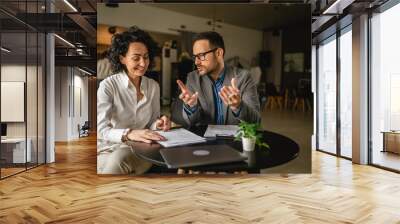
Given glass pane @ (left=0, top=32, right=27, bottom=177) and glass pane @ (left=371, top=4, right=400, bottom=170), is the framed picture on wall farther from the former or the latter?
glass pane @ (left=0, top=32, right=27, bottom=177)

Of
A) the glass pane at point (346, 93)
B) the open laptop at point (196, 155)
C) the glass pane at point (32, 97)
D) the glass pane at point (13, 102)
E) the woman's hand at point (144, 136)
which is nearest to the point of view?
the open laptop at point (196, 155)

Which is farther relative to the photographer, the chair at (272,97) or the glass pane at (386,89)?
the glass pane at (386,89)

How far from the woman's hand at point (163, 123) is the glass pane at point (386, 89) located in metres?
3.99

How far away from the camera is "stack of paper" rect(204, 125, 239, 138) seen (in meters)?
4.95

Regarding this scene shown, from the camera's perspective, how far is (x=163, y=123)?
16.3 feet

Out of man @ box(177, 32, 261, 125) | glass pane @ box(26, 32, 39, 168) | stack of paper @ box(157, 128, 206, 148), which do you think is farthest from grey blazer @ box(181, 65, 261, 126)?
glass pane @ box(26, 32, 39, 168)

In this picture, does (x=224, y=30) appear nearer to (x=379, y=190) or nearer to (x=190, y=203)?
(x=190, y=203)

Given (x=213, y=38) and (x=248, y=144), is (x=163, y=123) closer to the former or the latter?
(x=248, y=144)

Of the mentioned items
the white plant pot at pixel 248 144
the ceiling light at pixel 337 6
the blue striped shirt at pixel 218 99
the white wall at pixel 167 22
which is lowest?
the white plant pot at pixel 248 144

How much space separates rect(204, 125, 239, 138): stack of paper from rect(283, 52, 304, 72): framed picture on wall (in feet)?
3.67

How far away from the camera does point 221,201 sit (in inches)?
169

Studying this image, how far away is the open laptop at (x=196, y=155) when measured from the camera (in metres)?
4.78

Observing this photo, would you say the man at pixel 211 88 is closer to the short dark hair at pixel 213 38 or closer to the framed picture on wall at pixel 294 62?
the short dark hair at pixel 213 38

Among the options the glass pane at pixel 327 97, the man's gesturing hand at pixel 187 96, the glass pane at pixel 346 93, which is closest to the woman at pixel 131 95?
the man's gesturing hand at pixel 187 96
